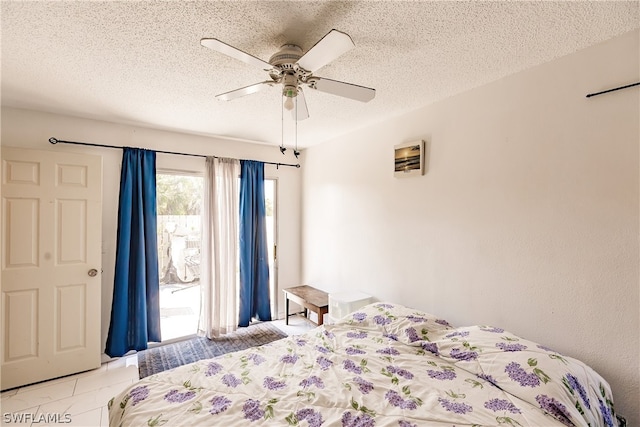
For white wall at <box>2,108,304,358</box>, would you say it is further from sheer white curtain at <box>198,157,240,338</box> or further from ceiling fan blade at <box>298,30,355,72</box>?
ceiling fan blade at <box>298,30,355,72</box>

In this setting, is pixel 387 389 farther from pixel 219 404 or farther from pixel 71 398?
pixel 71 398

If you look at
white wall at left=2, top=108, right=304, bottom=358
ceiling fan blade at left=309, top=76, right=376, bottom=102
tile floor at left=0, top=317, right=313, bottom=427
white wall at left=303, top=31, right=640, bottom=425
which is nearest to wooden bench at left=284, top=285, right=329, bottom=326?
white wall at left=2, top=108, right=304, bottom=358

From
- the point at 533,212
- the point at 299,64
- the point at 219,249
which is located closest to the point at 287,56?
the point at 299,64

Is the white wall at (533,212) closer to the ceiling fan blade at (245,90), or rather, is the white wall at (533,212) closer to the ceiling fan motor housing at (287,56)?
the ceiling fan motor housing at (287,56)

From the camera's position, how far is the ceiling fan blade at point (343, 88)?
1735mm

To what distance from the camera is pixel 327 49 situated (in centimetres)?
138

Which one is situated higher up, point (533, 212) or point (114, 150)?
point (114, 150)

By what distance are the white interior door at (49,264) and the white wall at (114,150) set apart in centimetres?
20

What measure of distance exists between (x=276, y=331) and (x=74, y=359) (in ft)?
6.55

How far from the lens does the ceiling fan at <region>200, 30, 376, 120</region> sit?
1.33m

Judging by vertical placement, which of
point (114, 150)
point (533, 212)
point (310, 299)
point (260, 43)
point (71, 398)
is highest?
point (260, 43)

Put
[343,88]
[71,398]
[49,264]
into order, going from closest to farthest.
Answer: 1. [343,88]
2. [71,398]
3. [49,264]

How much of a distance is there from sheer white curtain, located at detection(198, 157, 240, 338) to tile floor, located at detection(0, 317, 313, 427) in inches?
35.9

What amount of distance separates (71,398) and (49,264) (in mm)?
1156
